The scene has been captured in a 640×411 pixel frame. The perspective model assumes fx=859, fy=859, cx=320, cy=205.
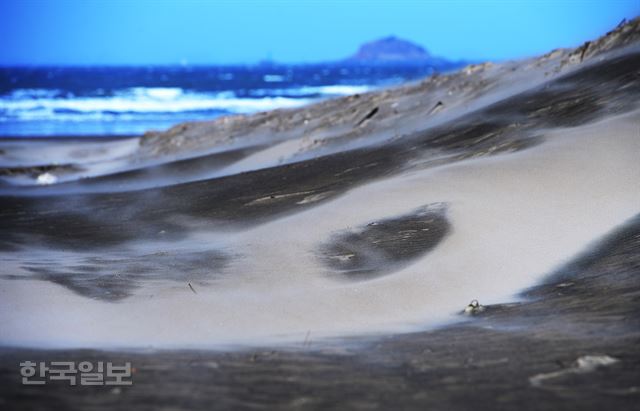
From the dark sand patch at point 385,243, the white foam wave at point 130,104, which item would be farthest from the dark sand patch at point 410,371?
the white foam wave at point 130,104

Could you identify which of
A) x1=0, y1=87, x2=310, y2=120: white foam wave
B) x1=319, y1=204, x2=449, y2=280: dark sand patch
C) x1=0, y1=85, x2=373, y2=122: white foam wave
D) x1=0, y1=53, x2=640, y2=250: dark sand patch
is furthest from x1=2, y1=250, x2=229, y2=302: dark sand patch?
x1=0, y1=87, x2=310, y2=120: white foam wave

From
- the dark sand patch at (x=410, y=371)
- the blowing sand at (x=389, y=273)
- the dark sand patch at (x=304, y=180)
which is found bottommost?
the dark sand patch at (x=410, y=371)

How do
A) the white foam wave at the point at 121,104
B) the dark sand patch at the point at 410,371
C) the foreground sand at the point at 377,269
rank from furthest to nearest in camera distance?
the white foam wave at the point at 121,104, the foreground sand at the point at 377,269, the dark sand patch at the point at 410,371

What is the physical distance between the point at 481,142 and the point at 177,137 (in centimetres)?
1143

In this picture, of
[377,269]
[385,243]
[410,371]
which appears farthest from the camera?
[385,243]

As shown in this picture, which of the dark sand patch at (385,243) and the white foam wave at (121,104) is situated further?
the white foam wave at (121,104)

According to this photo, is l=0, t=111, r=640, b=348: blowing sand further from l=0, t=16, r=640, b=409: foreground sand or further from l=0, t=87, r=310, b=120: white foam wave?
l=0, t=87, r=310, b=120: white foam wave

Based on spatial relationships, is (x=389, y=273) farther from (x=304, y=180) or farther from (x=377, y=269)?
(x=304, y=180)

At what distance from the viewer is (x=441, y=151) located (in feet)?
30.1

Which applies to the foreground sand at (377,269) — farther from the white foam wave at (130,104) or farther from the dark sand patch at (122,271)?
the white foam wave at (130,104)

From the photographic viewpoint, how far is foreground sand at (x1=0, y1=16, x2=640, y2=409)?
130 inches

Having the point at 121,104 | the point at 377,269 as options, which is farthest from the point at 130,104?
the point at 377,269

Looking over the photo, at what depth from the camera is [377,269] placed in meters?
5.73

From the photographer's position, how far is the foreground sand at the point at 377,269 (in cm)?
329
